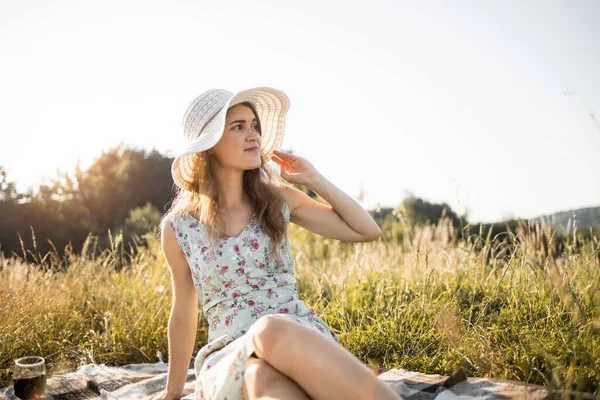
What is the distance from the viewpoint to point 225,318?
8.30ft

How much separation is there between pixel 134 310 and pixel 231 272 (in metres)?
2.09

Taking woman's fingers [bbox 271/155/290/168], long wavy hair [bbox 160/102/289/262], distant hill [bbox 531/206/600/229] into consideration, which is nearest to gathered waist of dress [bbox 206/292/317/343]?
long wavy hair [bbox 160/102/289/262]

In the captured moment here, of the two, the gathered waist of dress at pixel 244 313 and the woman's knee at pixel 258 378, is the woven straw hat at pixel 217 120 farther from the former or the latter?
the woman's knee at pixel 258 378

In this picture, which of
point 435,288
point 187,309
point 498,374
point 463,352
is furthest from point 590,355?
point 187,309

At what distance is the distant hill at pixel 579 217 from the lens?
3.41 metres

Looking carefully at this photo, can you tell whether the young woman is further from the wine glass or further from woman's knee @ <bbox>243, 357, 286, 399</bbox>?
the wine glass

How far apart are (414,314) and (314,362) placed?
1831 mm

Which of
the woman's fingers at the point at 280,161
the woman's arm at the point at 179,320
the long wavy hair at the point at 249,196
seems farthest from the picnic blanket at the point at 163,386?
the woman's fingers at the point at 280,161

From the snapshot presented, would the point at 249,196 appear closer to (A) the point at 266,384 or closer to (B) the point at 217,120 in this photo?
(B) the point at 217,120

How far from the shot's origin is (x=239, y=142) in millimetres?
2668

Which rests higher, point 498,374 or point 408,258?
point 408,258

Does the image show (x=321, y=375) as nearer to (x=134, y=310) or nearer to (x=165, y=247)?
(x=165, y=247)

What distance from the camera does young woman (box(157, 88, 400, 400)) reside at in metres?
2.55

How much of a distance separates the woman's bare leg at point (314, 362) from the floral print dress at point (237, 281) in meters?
0.49
